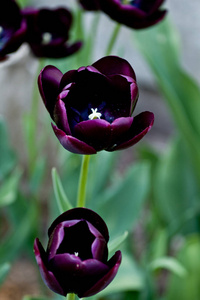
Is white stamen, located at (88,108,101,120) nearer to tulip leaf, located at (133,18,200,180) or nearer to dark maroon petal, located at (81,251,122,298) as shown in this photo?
dark maroon petal, located at (81,251,122,298)

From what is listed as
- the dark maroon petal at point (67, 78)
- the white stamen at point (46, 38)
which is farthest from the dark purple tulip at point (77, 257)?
the white stamen at point (46, 38)

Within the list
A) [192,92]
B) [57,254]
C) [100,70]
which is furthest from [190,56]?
[57,254]

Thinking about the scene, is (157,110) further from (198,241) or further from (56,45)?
(56,45)

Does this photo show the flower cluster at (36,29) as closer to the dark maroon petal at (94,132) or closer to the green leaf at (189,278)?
the dark maroon petal at (94,132)

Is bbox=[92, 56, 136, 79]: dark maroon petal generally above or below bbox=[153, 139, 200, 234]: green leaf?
above

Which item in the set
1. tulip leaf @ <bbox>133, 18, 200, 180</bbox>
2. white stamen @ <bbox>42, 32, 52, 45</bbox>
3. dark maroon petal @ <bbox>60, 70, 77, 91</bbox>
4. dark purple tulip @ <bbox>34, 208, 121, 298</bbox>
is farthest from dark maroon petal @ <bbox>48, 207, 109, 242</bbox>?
tulip leaf @ <bbox>133, 18, 200, 180</bbox>

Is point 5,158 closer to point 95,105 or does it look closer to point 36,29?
point 36,29
